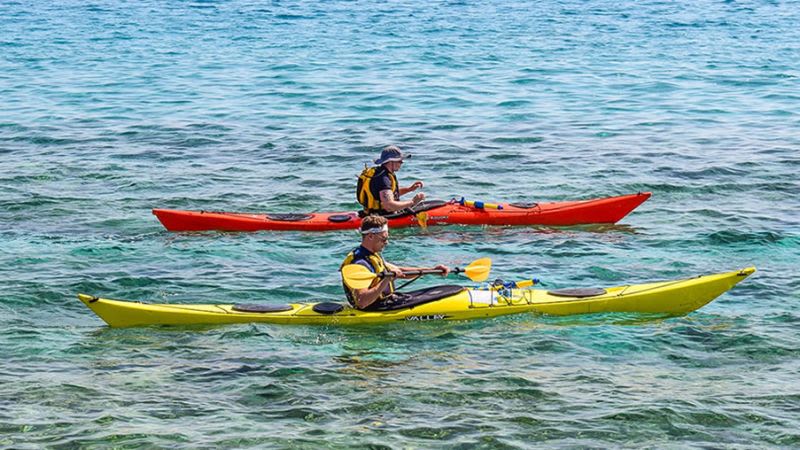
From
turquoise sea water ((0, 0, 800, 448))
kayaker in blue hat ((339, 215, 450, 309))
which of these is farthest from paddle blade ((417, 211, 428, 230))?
kayaker in blue hat ((339, 215, 450, 309))

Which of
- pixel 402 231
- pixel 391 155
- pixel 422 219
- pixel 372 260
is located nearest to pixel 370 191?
pixel 391 155

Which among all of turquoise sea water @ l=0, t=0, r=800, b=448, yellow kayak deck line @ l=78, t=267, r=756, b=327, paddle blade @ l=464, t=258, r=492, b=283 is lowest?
turquoise sea water @ l=0, t=0, r=800, b=448

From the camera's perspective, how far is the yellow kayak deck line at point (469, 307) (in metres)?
10.3

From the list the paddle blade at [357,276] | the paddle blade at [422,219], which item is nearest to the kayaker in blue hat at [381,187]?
the paddle blade at [422,219]

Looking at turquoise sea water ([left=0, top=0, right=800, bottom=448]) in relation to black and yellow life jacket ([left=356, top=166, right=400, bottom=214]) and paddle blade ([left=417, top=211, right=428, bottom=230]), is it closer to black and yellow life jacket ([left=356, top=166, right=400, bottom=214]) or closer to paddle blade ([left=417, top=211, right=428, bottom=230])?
paddle blade ([left=417, top=211, right=428, bottom=230])

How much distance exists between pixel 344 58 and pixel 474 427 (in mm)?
21389

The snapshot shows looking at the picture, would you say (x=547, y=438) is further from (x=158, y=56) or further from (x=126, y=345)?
(x=158, y=56)

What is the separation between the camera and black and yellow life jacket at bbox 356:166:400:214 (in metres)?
12.8

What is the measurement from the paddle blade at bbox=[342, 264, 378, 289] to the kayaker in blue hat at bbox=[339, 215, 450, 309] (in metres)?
0.04

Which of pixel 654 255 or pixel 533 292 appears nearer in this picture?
pixel 533 292

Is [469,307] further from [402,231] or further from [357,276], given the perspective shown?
[402,231]

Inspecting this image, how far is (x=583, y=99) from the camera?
23.5 metres

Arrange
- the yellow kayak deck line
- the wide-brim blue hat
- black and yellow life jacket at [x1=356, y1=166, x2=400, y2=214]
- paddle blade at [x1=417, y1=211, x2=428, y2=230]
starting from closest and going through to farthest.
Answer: the yellow kayak deck line
the wide-brim blue hat
black and yellow life jacket at [x1=356, y1=166, x2=400, y2=214]
paddle blade at [x1=417, y1=211, x2=428, y2=230]

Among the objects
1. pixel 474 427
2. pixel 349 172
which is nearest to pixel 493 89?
pixel 349 172
